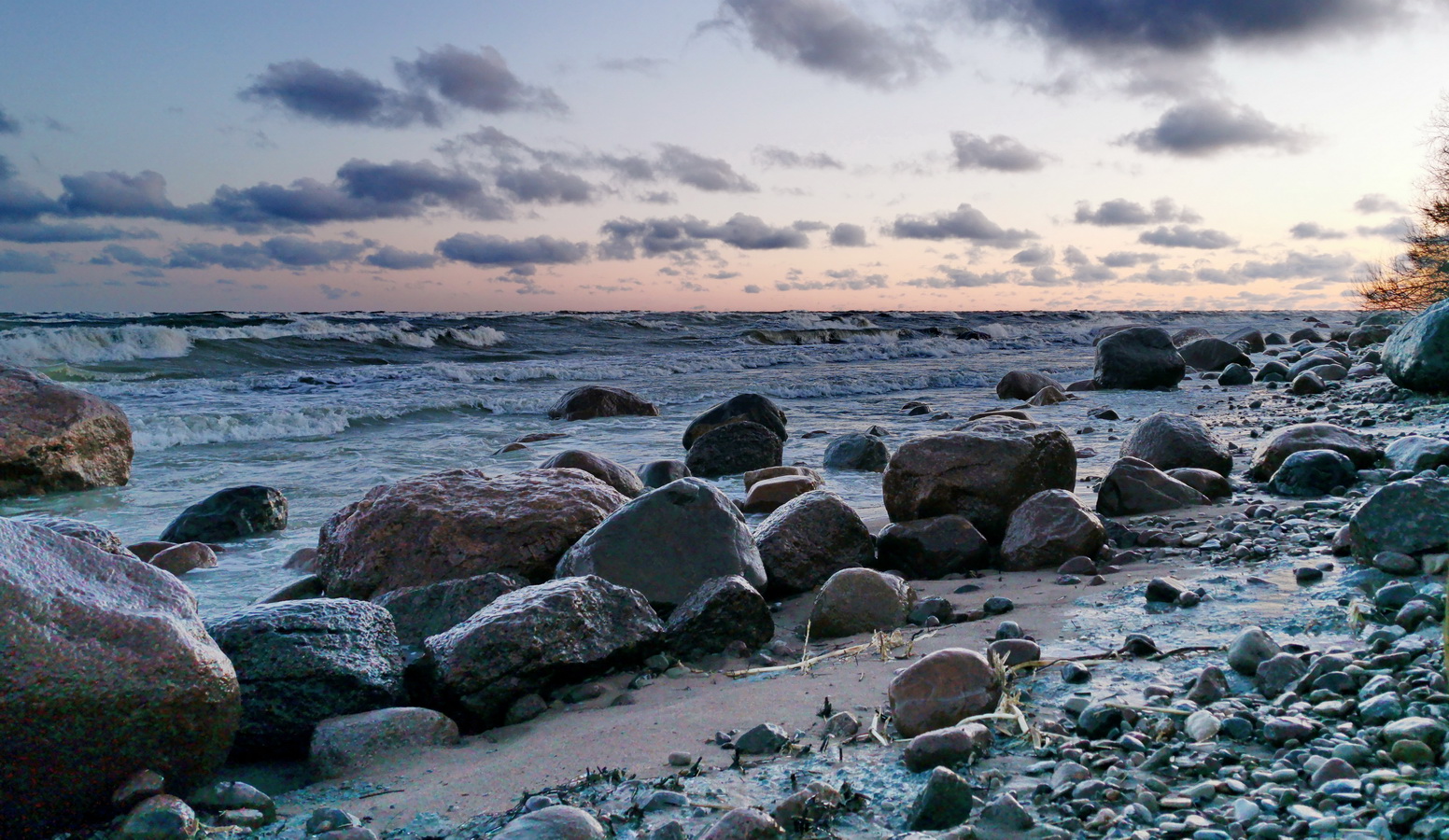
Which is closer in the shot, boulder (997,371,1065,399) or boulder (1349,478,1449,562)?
boulder (1349,478,1449,562)

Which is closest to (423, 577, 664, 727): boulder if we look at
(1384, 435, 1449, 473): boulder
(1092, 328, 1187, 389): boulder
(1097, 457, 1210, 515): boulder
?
(1097, 457, 1210, 515): boulder

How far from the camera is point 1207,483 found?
4.46 metres

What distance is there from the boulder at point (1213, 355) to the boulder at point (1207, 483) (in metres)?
10.6

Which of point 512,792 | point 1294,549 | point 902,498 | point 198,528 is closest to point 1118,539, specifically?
point 1294,549

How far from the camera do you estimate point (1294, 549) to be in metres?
3.09

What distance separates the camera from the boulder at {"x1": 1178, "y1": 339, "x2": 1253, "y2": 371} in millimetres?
13938

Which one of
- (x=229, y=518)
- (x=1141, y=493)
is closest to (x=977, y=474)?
(x=1141, y=493)

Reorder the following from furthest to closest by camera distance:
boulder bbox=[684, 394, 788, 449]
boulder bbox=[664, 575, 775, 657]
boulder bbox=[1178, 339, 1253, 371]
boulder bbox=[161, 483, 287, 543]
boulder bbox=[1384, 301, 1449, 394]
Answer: boulder bbox=[1178, 339, 1253, 371] < boulder bbox=[684, 394, 788, 449] < boulder bbox=[1384, 301, 1449, 394] < boulder bbox=[161, 483, 287, 543] < boulder bbox=[664, 575, 775, 657]

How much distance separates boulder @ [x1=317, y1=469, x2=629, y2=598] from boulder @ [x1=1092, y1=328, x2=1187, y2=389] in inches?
378

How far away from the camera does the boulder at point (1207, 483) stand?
444 centimetres

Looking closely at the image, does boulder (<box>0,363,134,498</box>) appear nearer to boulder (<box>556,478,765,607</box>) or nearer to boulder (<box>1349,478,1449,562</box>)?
boulder (<box>556,478,765,607</box>)

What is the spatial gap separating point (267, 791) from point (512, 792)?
2.66 feet

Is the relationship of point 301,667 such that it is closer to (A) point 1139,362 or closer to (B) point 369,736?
(B) point 369,736

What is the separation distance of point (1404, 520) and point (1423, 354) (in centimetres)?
603
